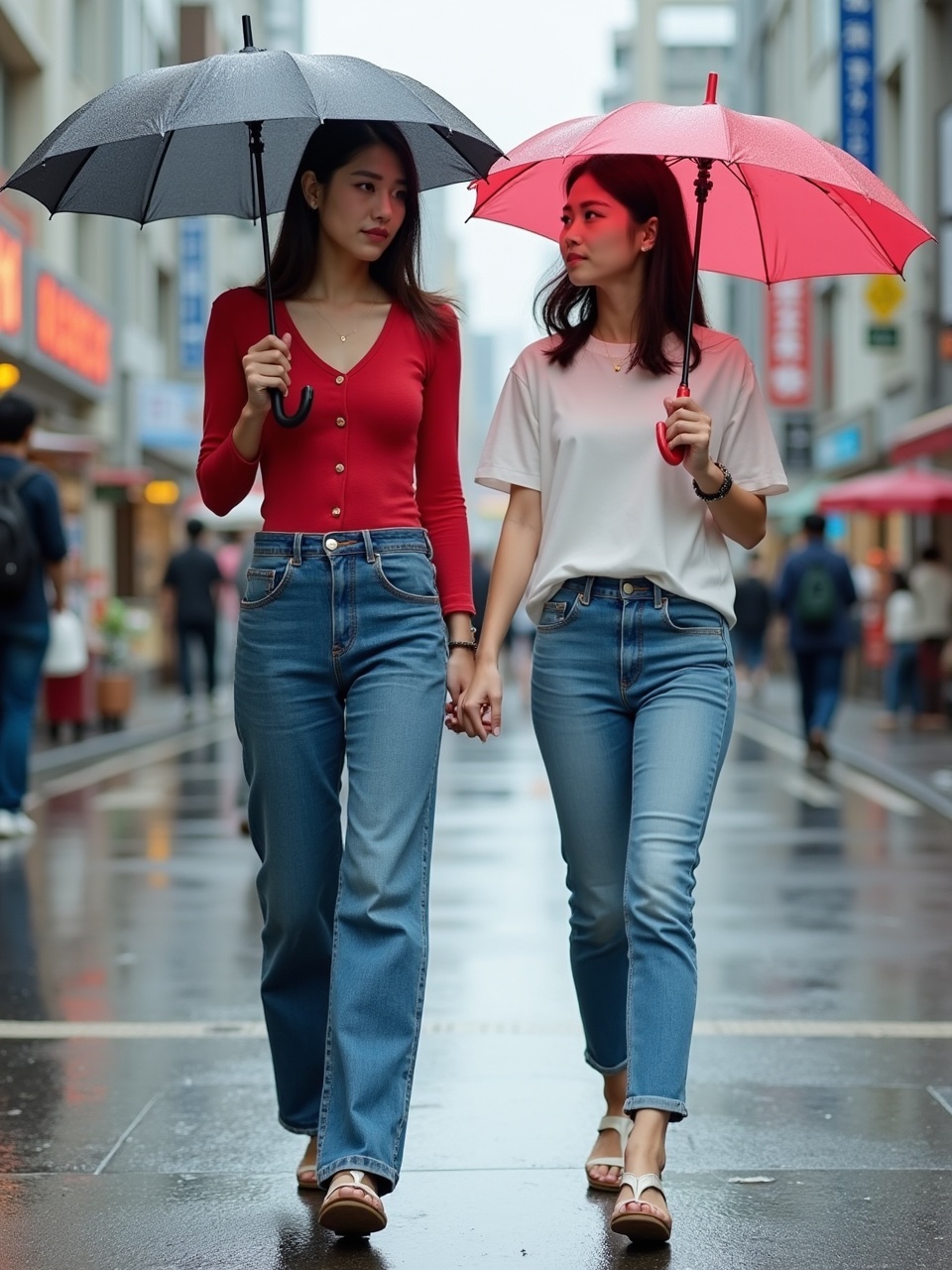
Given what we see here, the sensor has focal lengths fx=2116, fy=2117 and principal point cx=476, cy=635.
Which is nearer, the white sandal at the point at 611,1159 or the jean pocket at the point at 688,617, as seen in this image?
the jean pocket at the point at 688,617

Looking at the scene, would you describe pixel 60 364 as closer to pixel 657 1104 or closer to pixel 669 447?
pixel 669 447

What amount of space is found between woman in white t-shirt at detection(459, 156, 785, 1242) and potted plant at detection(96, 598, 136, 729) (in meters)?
15.4

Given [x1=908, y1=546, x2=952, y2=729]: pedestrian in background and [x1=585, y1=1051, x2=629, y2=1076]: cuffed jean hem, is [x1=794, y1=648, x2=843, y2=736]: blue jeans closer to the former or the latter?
[x1=908, y1=546, x2=952, y2=729]: pedestrian in background

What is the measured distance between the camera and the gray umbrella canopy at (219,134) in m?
3.91

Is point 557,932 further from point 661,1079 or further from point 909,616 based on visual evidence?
point 909,616

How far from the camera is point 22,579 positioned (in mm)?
10125

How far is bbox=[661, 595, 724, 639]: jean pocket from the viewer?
4164 millimetres

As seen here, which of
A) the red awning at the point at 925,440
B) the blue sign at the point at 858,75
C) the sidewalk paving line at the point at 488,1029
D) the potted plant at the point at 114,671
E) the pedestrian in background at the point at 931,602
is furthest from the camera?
the blue sign at the point at 858,75

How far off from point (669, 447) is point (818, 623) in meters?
11.8

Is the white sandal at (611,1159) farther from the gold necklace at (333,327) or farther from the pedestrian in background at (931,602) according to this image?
the pedestrian in background at (931,602)

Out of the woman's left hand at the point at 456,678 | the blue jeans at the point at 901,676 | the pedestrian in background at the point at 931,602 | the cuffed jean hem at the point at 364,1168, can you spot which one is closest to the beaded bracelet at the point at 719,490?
the woman's left hand at the point at 456,678

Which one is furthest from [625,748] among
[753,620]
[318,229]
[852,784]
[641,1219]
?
[753,620]

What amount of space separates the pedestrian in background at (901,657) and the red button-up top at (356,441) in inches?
652

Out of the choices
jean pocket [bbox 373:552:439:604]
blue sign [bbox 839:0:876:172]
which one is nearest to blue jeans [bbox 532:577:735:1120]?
jean pocket [bbox 373:552:439:604]
